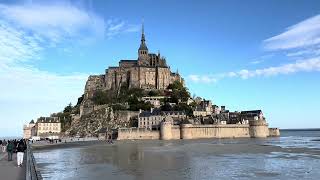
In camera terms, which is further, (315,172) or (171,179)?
(315,172)

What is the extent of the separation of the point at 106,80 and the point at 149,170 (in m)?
80.3

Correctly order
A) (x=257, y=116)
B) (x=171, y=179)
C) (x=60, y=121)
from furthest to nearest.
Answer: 1. (x=60, y=121)
2. (x=257, y=116)
3. (x=171, y=179)

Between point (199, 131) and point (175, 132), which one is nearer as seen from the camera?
point (175, 132)

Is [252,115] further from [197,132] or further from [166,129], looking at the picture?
[166,129]

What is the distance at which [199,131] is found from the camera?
271 feet

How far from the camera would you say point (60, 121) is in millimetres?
101438

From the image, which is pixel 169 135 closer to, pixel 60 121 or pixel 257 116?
pixel 257 116

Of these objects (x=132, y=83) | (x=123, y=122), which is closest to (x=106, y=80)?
(x=132, y=83)

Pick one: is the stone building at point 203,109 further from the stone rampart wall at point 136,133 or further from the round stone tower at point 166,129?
the stone rampart wall at point 136,133

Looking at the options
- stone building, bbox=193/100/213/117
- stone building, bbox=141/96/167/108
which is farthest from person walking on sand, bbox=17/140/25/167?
stone building, bbox=193/100/213/117

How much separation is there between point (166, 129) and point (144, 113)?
692 centimetres

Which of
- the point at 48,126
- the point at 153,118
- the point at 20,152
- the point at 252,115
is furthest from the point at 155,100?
the point at 20,152

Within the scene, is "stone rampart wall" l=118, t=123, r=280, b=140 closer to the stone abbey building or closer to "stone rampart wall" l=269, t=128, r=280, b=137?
"stone rampart wall" l=269, t=128, r=280, b=137

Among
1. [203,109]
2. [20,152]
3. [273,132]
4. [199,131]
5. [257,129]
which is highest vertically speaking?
[203,109]
